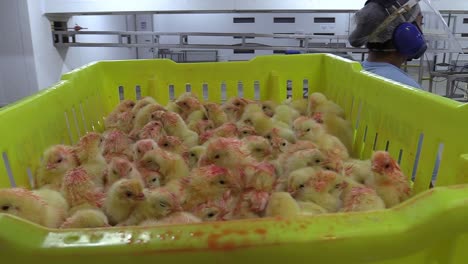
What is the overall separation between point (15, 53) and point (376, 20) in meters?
4.04

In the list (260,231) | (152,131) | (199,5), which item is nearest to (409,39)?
(152,131)

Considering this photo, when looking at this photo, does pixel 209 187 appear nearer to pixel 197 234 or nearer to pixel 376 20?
pixel 197 234

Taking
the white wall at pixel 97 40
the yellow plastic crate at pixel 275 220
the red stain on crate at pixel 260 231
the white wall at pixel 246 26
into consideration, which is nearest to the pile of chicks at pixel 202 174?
the yellow plastic crate at pixel 275 220

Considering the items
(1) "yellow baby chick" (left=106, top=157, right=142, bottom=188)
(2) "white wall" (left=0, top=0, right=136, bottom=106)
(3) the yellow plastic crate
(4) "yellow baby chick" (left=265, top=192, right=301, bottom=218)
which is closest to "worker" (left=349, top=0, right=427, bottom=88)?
(3) the yellow plastic crate

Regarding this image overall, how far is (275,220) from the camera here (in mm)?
411

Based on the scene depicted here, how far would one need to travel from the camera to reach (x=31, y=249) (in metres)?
0.37

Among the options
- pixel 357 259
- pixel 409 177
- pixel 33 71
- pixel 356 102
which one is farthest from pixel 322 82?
pixel 33 71

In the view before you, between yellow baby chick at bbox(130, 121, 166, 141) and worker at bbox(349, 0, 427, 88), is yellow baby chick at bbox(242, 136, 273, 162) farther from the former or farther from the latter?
worker at bbox(349, 0, 427, 88)

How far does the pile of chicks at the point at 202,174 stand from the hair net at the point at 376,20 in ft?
1.41

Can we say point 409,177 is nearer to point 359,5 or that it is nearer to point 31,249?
point 31,249

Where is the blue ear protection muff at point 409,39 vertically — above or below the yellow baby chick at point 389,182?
above

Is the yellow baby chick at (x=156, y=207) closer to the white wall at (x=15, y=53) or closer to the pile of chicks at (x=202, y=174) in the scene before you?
the pile of chicks at (x=202, y=174)

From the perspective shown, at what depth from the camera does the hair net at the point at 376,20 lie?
1.78 m

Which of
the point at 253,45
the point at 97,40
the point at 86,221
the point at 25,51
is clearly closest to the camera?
the point at 86,221
